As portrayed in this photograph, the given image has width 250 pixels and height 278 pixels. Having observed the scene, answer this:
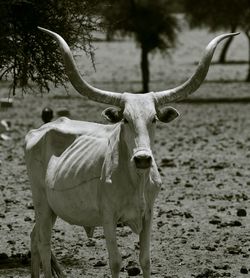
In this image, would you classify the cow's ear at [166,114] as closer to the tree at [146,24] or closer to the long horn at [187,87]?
the long horn at [187,87]

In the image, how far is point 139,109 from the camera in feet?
23.8

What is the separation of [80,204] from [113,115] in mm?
737

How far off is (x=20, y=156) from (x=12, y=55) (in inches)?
334

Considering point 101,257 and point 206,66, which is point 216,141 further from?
point 206,66

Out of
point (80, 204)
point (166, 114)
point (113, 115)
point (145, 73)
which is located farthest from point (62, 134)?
point (145, 73)

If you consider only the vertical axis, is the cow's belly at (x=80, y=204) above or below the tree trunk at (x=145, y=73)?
above

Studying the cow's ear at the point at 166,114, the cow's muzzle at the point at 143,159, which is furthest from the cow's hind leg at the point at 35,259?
the cow's muzzle at the point at 143,159

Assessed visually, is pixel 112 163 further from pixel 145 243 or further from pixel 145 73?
pixel 145 73

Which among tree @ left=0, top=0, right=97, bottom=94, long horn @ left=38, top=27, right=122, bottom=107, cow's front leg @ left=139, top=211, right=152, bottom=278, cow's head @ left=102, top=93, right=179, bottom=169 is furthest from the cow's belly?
tree @ left=0, top=0, right=97, bottom=94

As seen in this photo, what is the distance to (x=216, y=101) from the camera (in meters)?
33.3

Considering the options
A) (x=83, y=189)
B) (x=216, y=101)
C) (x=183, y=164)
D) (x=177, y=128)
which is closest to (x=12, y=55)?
(x=83, y=189)

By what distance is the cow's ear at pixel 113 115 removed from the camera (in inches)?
290

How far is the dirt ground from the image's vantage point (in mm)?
9570

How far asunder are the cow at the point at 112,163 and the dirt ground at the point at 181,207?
1.46 m
